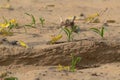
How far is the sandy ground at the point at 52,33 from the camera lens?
259cm

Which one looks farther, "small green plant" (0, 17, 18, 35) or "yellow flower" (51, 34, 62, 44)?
"small green plant" (0, 17, 18, 35)

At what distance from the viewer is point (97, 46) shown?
10.2 ft

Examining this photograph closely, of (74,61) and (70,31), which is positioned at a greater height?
(70,31)

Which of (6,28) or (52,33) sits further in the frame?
(6,28)

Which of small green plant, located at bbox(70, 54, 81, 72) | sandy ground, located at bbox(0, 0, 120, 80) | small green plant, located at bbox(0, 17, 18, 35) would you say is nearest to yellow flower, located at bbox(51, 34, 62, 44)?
sandy ground, located at bbox(0, 0, 120, 80)

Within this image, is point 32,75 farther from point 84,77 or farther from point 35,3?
point 35,3

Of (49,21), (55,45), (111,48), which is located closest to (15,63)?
(55,45)

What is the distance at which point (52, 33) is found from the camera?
3.55 m

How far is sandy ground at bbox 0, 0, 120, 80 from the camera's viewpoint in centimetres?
259

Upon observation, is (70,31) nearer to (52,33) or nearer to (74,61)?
(52,33)

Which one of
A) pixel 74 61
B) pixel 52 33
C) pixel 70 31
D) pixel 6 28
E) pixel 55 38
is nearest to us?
pixel 74 61

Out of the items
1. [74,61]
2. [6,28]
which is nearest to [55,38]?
[74,61]

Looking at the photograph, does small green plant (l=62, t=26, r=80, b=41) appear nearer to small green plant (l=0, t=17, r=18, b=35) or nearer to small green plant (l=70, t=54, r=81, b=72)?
small green plant (l=70, t=54, r=81, b=72)

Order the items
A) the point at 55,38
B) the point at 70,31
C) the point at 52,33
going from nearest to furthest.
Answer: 1. the point at 55,38
2. the point at 70,31
3. the point at 52,33
